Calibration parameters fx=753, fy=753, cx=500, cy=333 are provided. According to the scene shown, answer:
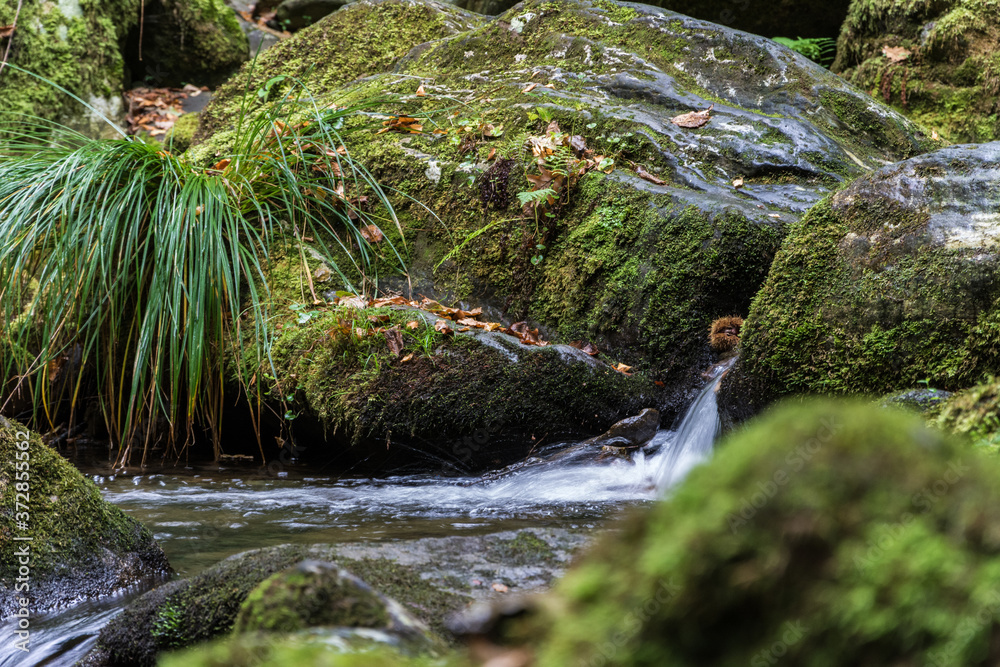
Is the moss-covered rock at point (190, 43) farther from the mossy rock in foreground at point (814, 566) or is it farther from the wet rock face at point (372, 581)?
the mossy rock in foreground at point (814, 566)

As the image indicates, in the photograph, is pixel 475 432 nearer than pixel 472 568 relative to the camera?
No

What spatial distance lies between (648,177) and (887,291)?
179cm

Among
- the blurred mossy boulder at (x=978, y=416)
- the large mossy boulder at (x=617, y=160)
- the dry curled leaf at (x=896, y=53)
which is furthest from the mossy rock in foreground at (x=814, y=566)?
the dry curled leaf at (x=896, y=53)

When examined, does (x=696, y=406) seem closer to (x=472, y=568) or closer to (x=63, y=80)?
(x=472, y=568)

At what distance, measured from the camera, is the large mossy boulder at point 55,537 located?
7.88 feet

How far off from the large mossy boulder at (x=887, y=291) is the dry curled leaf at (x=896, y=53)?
472 cm

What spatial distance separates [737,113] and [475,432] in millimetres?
2831

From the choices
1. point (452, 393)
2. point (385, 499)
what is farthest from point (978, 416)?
point (385, 499)

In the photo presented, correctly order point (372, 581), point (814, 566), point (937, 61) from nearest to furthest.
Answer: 1. point (814, 566)
2. point (372, 581)
3. point (937, 61)

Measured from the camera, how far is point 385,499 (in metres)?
3.52

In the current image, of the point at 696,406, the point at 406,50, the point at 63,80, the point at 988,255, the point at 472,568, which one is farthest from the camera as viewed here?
the point at 63,80

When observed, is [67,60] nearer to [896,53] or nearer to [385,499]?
[385,499]

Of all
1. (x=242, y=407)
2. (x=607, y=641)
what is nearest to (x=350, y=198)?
(x=242, y=407)

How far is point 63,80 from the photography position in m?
7.63
